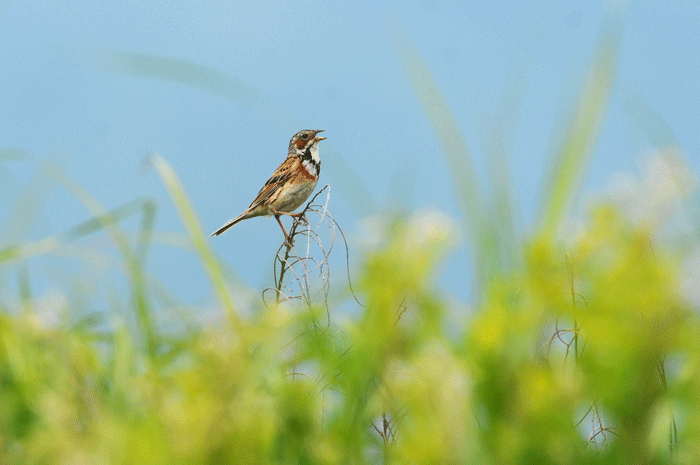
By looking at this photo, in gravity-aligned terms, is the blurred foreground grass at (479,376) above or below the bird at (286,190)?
below

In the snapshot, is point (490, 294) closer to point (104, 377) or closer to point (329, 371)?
point (329, 371)

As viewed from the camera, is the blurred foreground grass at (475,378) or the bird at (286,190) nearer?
the blurred foreground grass at (475,378)

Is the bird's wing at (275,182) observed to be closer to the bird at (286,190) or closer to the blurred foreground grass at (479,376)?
the bird at (286,190)

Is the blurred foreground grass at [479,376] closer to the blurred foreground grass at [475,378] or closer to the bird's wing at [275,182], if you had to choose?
the blurred foreground grass at [475,378]

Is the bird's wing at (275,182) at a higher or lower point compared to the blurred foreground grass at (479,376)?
higher

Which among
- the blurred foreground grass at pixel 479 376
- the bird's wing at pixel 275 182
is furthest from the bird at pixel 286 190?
the blurred foreground grass at pixel 479 376

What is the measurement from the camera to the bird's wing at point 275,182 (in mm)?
5664

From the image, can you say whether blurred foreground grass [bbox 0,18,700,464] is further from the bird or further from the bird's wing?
the bird's wing

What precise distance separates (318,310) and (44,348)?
1713 millimetres

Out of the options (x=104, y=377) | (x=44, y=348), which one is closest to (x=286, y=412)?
(x=104, y=377)

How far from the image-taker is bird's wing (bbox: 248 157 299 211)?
18.6 ft

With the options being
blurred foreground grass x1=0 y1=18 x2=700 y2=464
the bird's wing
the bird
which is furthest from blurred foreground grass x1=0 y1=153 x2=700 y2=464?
the bird's wing

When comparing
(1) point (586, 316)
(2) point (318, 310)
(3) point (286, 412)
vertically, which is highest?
(2) point (318, 310)

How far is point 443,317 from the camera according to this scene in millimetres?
1103
